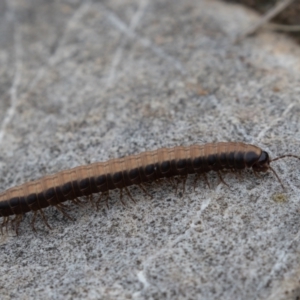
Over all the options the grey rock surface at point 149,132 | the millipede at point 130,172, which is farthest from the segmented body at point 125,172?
the grey rock surface at point 149,132

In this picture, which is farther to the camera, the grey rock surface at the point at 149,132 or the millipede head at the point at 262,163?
the millipede head at the point at 262,163

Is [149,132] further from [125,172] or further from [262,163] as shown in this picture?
[262,163]

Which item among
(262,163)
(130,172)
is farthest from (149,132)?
(262,163)

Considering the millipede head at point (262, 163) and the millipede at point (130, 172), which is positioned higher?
the millipede head at point (262, 163)

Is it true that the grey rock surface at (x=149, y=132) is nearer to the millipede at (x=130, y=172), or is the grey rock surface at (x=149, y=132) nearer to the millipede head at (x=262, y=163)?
the millipede head at (x=262, y=163)

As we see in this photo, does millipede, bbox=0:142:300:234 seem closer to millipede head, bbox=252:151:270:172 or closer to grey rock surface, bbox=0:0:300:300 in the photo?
millipede head, bbox=252:151:270:172

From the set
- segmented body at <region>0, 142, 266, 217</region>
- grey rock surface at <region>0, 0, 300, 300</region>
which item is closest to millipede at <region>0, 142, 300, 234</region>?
segmented body at <region>0, 142, 266, 217</region>

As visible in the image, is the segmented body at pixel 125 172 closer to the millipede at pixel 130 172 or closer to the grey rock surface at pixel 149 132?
the millipede at pixel 130 172
